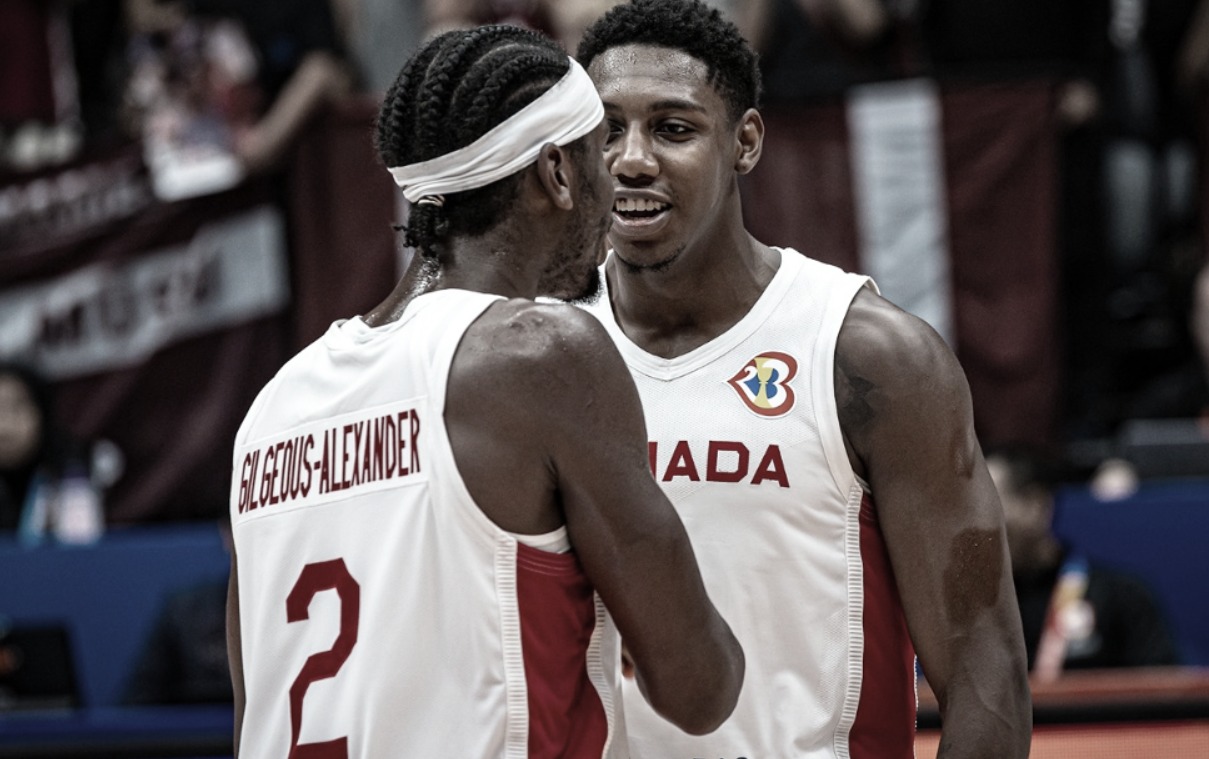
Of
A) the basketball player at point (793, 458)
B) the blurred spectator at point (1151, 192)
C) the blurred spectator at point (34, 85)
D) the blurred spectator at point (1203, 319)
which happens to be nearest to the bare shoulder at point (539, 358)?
the basketball player at point (793, 458)

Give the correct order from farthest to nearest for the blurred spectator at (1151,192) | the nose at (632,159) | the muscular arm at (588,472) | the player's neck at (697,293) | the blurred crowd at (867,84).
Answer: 1. the blurred spectator at (1151,192)
2. the blurred crowd at (867,84)
3. the player's neck at (697,293)
4. the nose at (632,159)
5. the muscular arm at (588,472)

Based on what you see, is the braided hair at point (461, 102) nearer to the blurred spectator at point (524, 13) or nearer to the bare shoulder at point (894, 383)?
the bare shoulder at point (894, 383)

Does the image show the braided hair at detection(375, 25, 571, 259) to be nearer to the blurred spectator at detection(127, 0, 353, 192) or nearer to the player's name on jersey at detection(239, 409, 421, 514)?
the player's name on jersey at detection(239, 409, 421, 514)

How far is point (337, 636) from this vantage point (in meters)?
2.50

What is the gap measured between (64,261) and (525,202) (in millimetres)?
5635

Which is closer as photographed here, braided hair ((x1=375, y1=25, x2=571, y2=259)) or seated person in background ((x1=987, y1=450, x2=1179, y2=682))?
braided hair ((x1=375, y1=25, x2=571, y2=259))

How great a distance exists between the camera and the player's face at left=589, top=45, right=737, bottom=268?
3.12m

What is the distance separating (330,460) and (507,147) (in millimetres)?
540

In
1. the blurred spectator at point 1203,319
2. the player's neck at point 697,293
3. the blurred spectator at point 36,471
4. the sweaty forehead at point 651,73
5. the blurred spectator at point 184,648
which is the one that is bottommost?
the blurred spectator at point 184,648

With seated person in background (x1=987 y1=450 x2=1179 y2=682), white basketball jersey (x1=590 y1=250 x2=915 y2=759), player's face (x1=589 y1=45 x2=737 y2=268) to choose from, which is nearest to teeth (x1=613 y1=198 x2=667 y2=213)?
player's face (x1=589 y1=45 x2=737 y2=268)

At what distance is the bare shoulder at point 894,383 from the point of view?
9.56ft

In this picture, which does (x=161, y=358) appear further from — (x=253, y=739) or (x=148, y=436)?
(x=253, y=739)

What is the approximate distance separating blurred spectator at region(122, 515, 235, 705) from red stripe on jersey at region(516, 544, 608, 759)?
145 inches

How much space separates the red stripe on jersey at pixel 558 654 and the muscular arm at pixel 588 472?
0.05 meters
